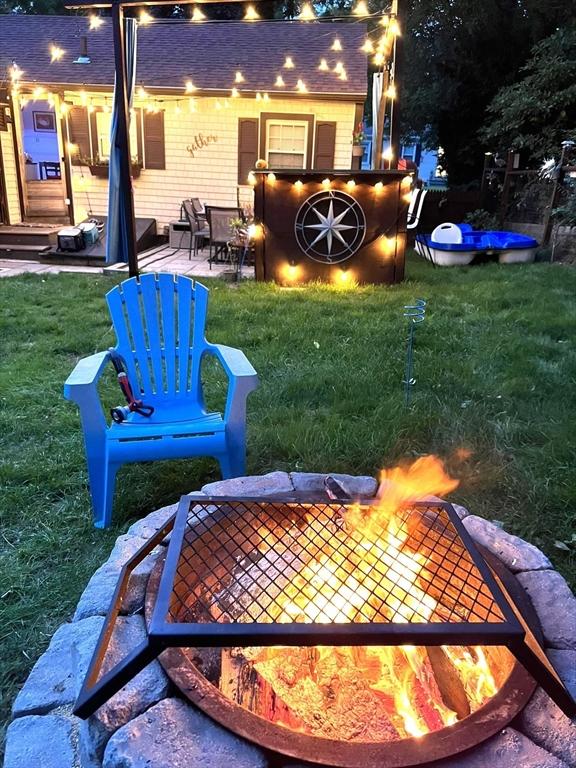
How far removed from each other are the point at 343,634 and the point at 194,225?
→ 887 cm

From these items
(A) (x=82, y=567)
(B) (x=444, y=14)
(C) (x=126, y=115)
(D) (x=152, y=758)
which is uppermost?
(B) (x=444, y=14)

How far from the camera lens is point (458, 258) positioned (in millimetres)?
8648

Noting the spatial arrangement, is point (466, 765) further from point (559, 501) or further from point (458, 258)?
point (458, 258)

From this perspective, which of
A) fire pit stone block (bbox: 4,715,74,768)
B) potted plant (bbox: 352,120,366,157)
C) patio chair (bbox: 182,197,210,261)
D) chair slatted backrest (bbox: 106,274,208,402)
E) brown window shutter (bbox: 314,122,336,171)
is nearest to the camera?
fire pit stone block (bbox: 4,715,74,768)

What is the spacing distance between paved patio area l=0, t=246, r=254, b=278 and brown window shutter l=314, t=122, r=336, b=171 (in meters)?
2.81

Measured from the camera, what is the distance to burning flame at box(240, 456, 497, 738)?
1.28 m

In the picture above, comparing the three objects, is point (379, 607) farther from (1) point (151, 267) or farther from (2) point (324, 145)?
(2) point (324, 145)

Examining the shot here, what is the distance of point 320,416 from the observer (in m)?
3.31

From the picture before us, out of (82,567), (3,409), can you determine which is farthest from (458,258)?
(82,567)

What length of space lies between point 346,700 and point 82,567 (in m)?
1.29

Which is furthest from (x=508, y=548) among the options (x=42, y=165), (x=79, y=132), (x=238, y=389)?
(x=42, y=165)

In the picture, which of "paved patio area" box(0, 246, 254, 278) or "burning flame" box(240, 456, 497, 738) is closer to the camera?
"burning flame" box(240, 456, 497, 738)

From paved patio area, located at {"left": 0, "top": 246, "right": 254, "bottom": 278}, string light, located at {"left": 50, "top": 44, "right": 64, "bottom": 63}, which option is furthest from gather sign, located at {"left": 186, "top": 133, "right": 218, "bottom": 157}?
string light, located at {"left": 50, "top": 44, "right": 64, "bottom": 63}

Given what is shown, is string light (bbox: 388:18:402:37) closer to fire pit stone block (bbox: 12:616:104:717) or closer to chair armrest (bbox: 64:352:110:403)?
chair armrest (bbox: 64:352:110:403)
